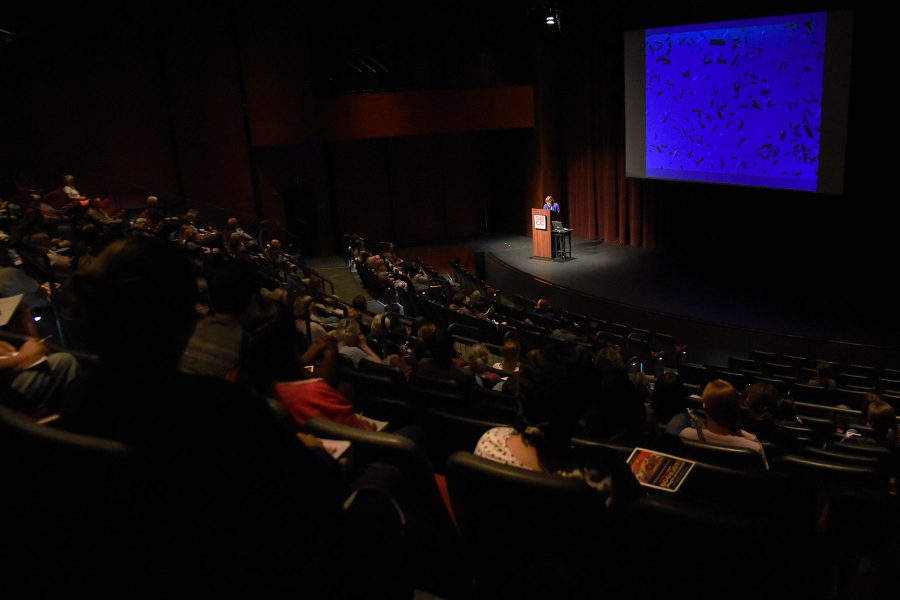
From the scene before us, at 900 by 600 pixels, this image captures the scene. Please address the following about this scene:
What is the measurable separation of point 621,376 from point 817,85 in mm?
8831

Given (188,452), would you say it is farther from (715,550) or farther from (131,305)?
(715,550)

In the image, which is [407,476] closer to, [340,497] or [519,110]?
[340,497]

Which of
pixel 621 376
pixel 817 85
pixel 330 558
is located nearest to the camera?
pixel 330 558

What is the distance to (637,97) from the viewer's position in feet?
43.4

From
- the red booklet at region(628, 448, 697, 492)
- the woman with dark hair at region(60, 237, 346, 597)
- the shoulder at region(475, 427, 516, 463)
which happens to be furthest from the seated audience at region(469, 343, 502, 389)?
the woman with dark hair at region(60, 237, 346, 597)

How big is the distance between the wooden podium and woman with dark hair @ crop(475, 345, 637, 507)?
11.5 m

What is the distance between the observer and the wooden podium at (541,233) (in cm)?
1334

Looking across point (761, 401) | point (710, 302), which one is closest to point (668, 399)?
point (761, 401)

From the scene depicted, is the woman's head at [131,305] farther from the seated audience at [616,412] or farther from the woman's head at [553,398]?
the seated audience at [616,412]

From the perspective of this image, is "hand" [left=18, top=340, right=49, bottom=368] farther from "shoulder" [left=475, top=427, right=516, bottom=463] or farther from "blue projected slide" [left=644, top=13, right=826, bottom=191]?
"blue projected slide" [left=644, top=13, right=826, bottom=191]

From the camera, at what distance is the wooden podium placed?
13.3 meters

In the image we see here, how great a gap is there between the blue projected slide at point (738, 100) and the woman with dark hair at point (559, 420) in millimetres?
9748

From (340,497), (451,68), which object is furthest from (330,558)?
(451,68)

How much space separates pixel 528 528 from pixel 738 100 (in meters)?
10.9
